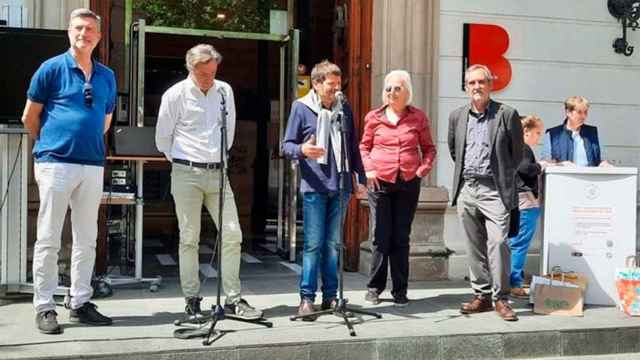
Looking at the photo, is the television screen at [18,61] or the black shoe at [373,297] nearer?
the television screen at [18,61]

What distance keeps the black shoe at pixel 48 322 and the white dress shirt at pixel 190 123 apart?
4.34 ft

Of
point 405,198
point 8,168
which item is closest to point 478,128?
point 405,198

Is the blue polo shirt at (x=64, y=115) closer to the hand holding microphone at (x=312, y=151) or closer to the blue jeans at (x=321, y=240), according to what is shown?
the hand holding microphone at (x=312, y=151)

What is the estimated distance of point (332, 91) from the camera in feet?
17.1

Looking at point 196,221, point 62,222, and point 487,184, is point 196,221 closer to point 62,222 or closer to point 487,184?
point 62,222

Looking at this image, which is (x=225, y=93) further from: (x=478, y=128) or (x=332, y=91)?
(x=478, y=128)

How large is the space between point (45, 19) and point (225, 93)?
200 centimetres

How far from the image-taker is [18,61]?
210 inches

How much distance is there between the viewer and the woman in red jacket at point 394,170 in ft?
18.4

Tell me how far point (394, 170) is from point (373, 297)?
1.07 m

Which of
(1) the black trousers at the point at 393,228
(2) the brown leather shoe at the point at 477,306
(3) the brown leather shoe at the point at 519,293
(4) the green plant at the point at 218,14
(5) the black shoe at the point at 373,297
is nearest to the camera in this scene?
(2) the brown leather shoe at the point at 477,306

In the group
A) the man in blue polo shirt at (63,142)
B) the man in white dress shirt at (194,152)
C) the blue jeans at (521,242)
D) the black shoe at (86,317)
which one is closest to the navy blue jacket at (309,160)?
the man in white dress shirt at (194,152)

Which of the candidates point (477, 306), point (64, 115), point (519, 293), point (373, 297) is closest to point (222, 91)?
point (64, 115)

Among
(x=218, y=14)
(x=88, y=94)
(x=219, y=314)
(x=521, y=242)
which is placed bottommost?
(x=219, y=314)
